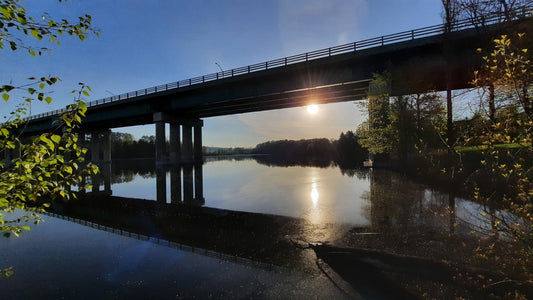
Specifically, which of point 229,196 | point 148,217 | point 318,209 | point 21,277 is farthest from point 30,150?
point 229,196

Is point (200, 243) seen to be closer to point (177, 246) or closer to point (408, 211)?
point (177, 246)

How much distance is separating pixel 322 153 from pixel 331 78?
109 m

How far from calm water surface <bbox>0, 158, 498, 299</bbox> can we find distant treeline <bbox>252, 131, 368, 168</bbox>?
3276cm

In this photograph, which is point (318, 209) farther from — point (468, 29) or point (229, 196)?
point (468, 29)

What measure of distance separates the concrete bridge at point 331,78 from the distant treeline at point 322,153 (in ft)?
48.0

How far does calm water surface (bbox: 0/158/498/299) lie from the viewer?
5129 mm

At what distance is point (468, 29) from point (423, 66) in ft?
14.6

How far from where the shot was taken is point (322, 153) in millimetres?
137125

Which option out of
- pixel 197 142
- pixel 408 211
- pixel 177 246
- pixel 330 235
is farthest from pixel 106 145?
pixel 408 211

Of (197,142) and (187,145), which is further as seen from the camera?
(197,142)

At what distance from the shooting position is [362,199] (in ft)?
45.4

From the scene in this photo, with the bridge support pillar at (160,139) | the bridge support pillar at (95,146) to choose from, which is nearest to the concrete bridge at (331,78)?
the bridge support pillar at (160,139)

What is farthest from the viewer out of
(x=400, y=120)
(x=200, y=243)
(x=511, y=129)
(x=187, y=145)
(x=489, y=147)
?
(x=187, y=145)

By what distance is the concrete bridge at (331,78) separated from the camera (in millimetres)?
23328
